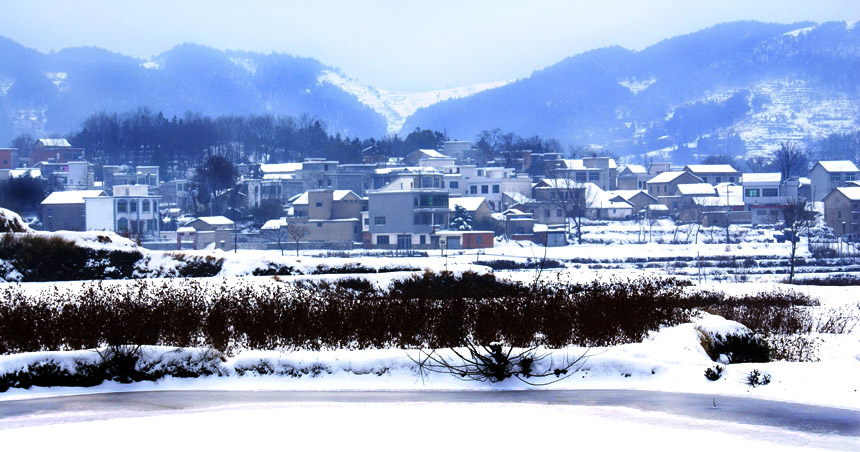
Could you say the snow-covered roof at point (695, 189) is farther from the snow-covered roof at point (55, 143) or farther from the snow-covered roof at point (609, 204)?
the snow-covered roof at point (55, 143)

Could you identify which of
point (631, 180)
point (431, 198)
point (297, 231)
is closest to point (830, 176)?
point (631, 180)

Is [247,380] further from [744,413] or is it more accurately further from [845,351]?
[845,351]

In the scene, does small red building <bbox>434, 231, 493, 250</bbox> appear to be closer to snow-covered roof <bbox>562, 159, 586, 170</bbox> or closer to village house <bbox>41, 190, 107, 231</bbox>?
village house <bbox>41, 190, 107, 231</bbox>

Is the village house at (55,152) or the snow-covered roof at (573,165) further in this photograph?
the village house at (55,152)

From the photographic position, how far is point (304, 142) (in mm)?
153125

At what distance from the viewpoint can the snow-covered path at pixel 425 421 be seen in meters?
8.31

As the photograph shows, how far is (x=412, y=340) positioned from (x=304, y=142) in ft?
467

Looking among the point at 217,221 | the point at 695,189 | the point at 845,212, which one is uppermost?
the point at 695,189

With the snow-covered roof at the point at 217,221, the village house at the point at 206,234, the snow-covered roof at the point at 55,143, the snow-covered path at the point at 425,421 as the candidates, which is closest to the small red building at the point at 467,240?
the village house at the point at 206,234

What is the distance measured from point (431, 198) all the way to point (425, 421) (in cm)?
6994

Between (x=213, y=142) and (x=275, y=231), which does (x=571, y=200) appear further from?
(x=213, y=142)

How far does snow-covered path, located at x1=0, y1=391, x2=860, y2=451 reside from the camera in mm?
8312

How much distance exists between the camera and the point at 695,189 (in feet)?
343

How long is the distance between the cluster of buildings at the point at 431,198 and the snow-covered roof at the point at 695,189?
0.15 metres
